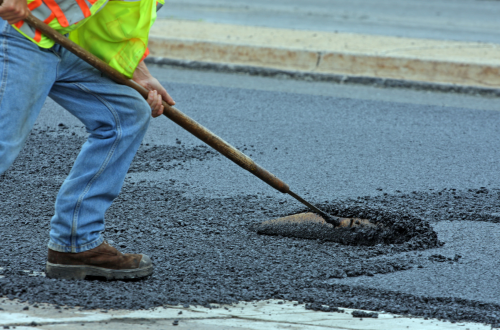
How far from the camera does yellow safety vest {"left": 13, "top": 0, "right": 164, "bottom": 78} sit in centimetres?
253

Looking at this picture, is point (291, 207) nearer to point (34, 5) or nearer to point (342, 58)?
point (34, 5)

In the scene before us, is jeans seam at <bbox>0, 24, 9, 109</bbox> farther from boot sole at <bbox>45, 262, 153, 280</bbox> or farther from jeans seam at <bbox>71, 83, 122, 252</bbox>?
boot sole at <bbox>45, 262, 153, 280</bbox>

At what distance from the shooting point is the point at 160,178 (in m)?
4.50

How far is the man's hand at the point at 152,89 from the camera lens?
2842mm

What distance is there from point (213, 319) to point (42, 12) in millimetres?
1273

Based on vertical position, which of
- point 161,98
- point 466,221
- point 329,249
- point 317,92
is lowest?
point 329,249

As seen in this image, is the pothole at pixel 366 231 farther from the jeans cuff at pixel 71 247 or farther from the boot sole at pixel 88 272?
the jeans cuff at pixel 71 247

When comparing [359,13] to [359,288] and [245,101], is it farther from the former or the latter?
[359,288]

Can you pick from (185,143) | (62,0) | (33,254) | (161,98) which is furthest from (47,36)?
(185,143)

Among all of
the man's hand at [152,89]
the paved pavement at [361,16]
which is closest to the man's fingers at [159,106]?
the man's hand at [152,89]

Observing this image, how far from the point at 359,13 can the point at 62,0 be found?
13.7m

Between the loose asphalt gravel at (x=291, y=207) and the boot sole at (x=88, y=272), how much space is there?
5 cm

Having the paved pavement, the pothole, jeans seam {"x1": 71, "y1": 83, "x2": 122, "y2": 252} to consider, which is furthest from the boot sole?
the paved pavement

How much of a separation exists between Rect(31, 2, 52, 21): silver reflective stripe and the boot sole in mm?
1008
